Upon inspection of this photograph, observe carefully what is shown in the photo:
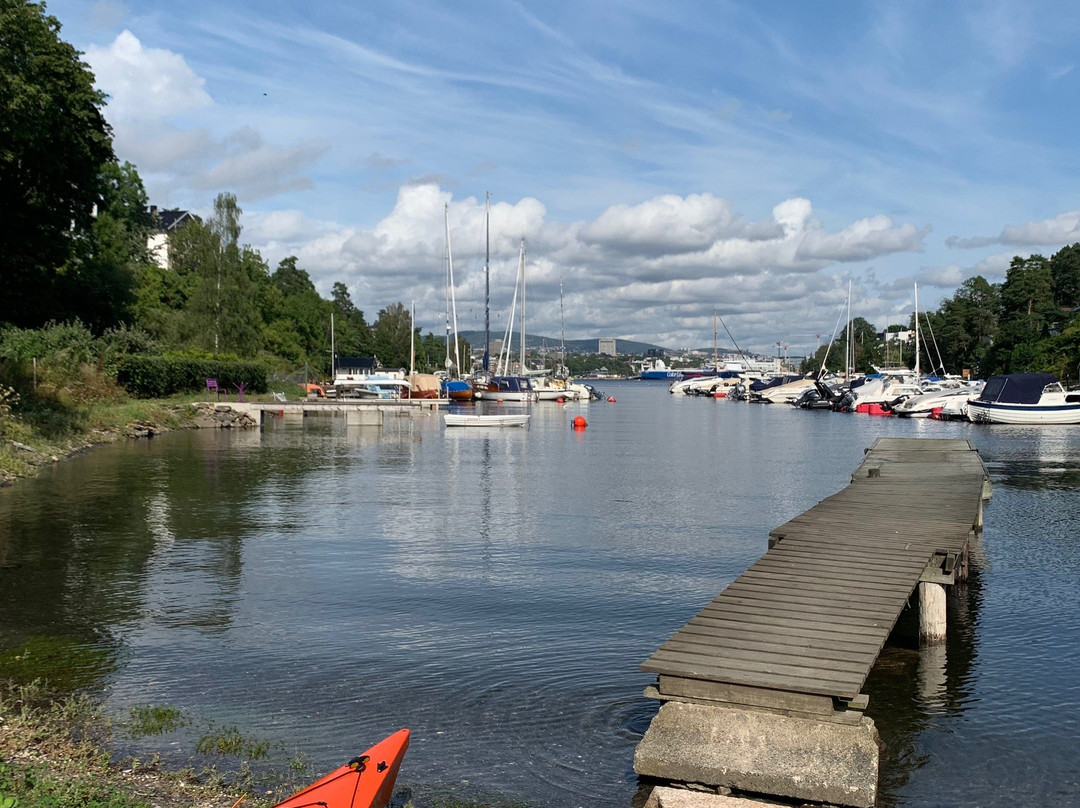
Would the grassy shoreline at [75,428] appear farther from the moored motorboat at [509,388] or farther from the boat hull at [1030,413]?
the boat hull at [1030,413]

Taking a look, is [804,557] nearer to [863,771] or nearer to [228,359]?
[863,771]

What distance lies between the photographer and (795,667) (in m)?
8.48

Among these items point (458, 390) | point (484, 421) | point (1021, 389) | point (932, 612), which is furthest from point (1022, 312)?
point (932, 612)

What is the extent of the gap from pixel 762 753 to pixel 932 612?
6319 mm

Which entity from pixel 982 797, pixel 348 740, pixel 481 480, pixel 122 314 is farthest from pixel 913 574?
pixel 122 314

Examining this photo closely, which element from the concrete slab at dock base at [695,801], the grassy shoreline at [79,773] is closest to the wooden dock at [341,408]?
the grassy shoreline at [79,773]

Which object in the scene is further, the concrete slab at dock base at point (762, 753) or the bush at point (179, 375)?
the bush at point (179, 375)

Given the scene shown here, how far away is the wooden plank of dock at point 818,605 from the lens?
8188 millimetres

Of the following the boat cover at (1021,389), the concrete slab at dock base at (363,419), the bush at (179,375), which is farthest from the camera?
the boat cover at (1021,389)

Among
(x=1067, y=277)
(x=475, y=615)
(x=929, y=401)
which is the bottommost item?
(x=475, y=615)

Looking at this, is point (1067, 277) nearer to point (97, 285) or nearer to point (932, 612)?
point (97, 285)

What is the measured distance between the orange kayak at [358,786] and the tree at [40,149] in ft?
101

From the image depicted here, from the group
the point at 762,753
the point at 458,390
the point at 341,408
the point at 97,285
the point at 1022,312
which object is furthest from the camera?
the point at 1022,312

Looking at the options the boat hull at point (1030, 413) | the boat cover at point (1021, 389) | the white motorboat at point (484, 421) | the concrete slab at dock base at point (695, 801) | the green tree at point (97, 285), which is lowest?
the concrete slab at dock base at point (695, 801)
